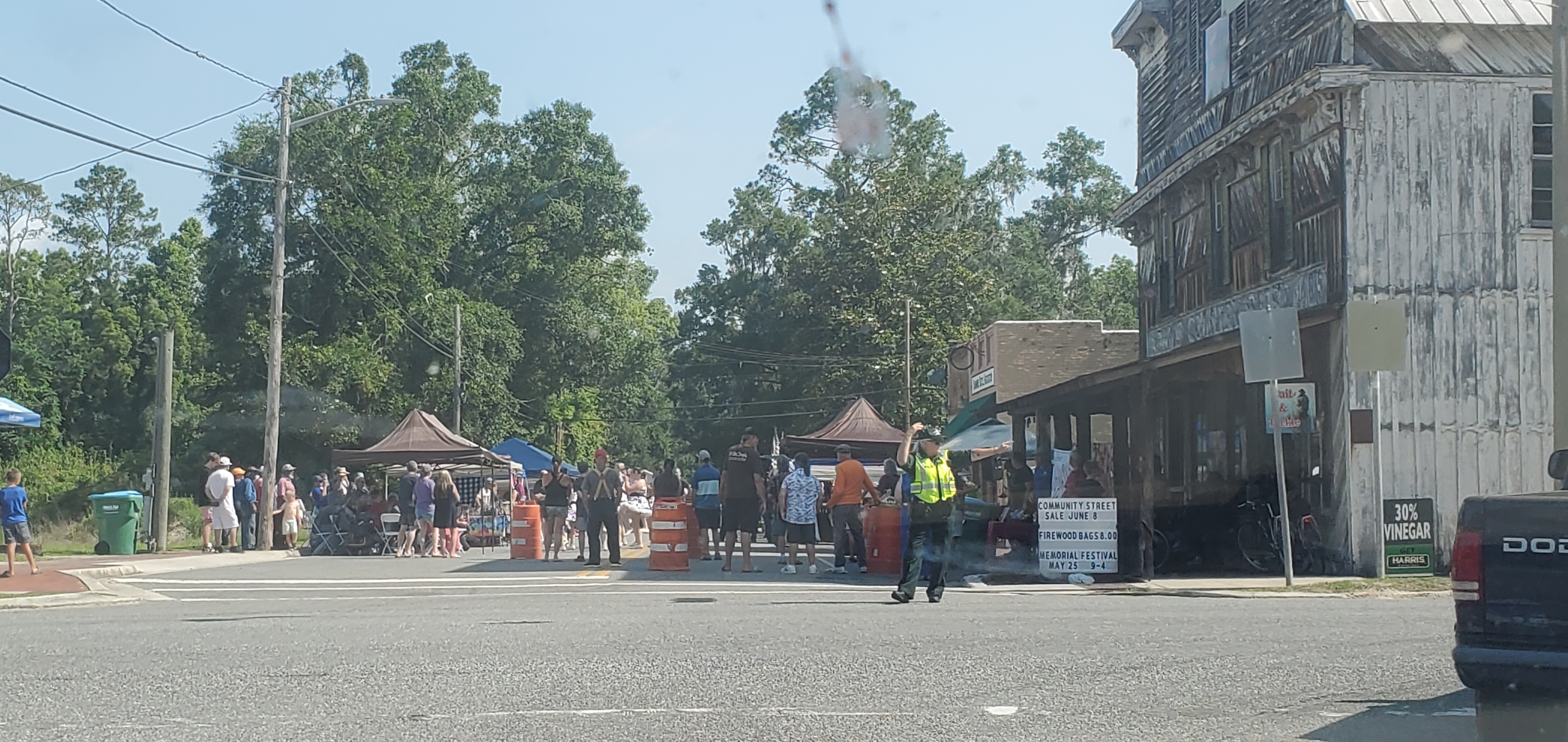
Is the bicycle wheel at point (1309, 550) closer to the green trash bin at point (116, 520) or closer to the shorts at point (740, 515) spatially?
the shorts at point (740, 515)

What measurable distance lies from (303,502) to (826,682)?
1557 inches

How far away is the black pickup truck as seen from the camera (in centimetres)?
620

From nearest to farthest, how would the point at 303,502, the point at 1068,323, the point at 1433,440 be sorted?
the point at 1433,440, the point at 1068,323, the point at 303,502

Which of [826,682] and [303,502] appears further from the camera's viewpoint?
[303,502]

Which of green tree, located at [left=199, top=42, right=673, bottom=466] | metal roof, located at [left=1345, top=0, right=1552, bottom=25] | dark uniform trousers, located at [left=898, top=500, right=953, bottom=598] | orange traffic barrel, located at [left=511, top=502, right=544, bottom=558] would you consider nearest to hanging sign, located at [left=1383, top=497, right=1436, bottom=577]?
dark uniform trousers, located at [left=898, top=500, right=953, bottom=598]

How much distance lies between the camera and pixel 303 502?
4588cm

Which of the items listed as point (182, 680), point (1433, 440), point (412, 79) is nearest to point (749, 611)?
point (182, 680)

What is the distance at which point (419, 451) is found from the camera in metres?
31.4

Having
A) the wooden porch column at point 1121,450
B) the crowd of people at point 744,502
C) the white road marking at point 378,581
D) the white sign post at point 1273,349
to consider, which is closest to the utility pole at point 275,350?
the crowd of people at point 744,502

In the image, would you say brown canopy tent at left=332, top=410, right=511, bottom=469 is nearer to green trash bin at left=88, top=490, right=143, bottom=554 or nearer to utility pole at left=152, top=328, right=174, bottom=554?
utility pole at left=152, top=328, right=174, bottom=554

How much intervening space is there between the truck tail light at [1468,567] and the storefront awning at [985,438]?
24184 mm

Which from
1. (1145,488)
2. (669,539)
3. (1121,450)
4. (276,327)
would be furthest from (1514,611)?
(276,327)

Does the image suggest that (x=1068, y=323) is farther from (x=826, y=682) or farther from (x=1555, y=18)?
(x=826, y=682)

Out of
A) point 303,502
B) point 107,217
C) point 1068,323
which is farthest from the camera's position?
point 107,217
